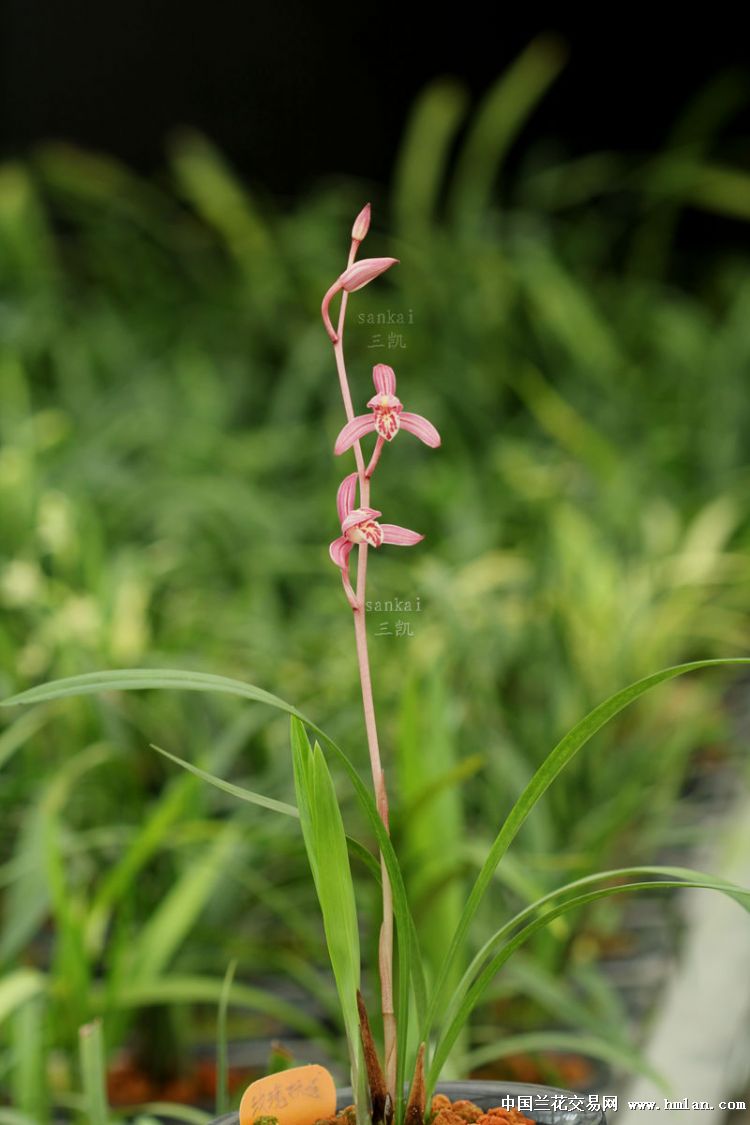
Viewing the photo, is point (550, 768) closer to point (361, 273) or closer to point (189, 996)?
point (361, 273)

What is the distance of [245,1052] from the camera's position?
1.30 meters

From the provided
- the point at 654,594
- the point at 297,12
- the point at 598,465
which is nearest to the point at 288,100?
the point at 297,12

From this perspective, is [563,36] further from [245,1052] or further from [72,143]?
[245,1052]

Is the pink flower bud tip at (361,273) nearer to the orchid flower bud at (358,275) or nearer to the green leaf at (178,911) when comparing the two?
the orchid flower bud at (358,275)

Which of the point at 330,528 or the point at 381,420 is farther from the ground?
the point at 330,528

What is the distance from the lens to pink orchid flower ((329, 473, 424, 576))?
60 centimetres

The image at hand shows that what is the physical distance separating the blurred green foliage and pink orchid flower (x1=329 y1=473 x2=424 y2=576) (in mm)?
43

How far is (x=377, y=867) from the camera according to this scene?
0.66 m

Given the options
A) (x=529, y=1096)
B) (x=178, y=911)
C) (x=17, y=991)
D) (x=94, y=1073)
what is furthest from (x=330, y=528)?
(x=529, y=1096)

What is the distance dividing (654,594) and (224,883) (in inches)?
36.1

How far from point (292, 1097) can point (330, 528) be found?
171cm

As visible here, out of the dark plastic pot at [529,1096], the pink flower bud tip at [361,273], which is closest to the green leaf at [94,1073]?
the dark plastic pot at [529,1096]

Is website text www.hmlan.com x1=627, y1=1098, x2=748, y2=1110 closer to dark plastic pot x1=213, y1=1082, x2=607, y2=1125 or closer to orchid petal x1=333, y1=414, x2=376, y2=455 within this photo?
dark plastic pot x1=213, y1=1082, x2=607, y2=1125

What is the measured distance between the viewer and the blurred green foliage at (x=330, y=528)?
4.04 ft
